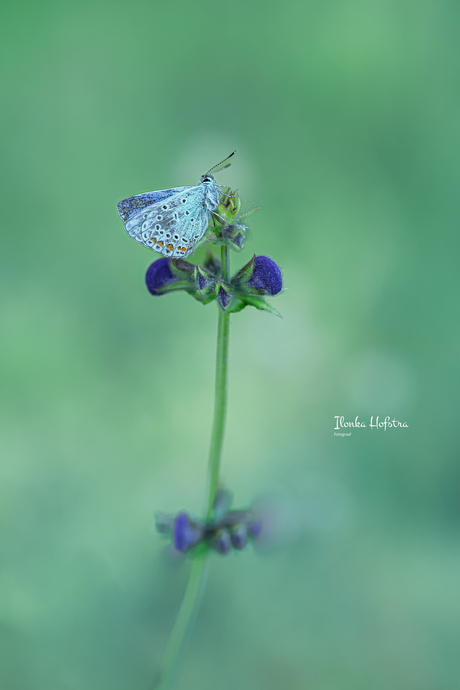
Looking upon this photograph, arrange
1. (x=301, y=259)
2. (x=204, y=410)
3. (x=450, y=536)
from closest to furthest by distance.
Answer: (x=450, y=536)
(x=204, y=410)
(x=301, y=259)

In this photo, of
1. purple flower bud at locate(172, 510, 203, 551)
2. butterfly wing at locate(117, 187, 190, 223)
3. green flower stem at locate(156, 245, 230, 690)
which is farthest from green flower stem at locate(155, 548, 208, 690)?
butterfly wing at locate(117, 187, 190, 223)

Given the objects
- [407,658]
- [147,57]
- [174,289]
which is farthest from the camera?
[147,57]

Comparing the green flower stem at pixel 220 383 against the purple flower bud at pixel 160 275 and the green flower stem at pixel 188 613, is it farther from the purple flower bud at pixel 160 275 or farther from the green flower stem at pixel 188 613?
the green flower stem at pixel 188 613

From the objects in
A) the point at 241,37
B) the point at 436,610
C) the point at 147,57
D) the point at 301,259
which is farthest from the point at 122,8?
the point at 436,610

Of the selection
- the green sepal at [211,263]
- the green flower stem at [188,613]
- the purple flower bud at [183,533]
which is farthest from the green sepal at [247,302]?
the green flower stem at [188,613]

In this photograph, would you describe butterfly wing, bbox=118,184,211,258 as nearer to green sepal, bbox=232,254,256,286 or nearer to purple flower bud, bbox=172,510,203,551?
green sepal, bbox=232,254,256,286

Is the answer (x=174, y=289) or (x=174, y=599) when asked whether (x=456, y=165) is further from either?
(x=174, y=599)

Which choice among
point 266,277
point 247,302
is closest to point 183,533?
point 247,302
